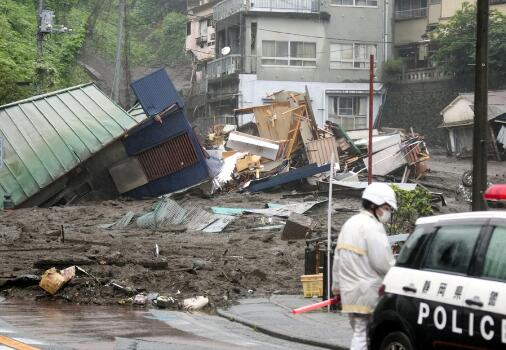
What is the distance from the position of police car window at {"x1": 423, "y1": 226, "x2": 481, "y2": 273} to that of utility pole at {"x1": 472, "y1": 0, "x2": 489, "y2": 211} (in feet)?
21.4

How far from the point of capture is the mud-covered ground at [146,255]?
1639 centimetres

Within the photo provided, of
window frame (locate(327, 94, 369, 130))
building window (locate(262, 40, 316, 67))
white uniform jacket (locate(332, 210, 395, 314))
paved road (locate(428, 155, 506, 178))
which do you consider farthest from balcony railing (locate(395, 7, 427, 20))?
white uniform jacket (locate(332, 210, 395, 314))

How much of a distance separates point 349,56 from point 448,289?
52.5 meters

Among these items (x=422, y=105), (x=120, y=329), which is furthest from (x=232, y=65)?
(x=120, y=329)

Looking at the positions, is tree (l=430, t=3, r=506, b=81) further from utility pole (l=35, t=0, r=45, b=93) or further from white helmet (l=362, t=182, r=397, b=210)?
white helmet (l=362, t=182, r=397, b=210)

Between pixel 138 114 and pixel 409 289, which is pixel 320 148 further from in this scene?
pixel 409 289

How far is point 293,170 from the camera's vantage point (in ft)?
122

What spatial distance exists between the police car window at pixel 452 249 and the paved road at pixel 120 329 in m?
4.18

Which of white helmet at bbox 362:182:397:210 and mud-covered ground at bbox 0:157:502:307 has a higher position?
white helmet at bbox 362:182:397:210

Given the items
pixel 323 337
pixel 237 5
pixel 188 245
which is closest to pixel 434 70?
pixel 237 5

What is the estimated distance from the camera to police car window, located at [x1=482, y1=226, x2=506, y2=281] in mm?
7219

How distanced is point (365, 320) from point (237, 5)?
5250 cm

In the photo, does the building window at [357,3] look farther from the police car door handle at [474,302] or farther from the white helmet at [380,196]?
the police car door handle at [474,302]

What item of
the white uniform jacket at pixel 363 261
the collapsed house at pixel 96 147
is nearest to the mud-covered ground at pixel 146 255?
the collapsed house at pixel 96 147
